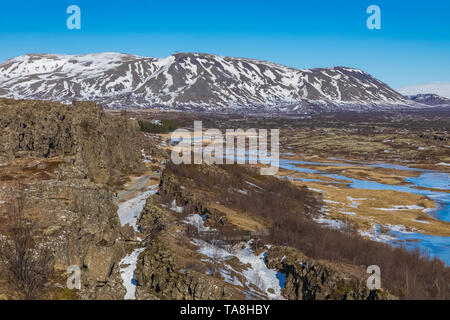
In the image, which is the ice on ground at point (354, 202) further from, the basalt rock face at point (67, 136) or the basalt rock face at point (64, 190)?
the basalt rock face at point (64, 190)

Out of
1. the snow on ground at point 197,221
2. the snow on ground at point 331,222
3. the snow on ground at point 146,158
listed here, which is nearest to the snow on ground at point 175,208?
the snow on ground at point 197,221

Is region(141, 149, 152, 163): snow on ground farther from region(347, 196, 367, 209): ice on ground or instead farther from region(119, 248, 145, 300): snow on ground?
region(119, 248, 145, 300): snow on ground

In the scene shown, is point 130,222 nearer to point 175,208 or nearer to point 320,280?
point 175,208

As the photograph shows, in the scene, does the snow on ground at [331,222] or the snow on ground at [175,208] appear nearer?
the snow on ground at [175,208]

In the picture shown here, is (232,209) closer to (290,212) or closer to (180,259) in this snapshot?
(290,212)

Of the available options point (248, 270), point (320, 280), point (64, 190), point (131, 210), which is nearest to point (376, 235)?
point (248, 270)
